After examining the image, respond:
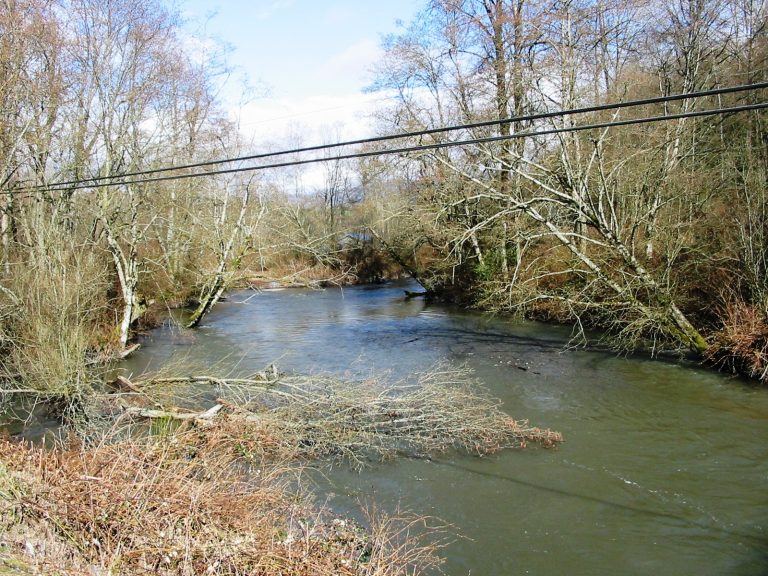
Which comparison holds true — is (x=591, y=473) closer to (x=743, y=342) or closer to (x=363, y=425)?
(x=363, y=425)

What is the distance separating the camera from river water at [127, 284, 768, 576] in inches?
257

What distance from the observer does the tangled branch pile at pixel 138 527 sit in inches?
164

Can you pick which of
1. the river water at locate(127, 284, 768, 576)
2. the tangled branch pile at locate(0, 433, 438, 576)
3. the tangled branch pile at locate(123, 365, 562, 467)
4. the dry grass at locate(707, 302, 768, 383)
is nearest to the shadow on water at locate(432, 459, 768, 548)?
the river water at locate(127, 284, 768, 576)

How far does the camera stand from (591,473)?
8.38m

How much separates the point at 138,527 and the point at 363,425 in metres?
5.39

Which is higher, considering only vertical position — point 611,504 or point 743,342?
point 743,342

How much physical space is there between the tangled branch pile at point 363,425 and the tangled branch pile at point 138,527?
127 inches

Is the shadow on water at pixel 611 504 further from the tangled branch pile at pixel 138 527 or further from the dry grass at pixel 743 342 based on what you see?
the dry grass at pixel 743 342

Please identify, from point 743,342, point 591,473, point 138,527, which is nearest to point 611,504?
point 591,473

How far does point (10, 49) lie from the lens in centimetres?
1443

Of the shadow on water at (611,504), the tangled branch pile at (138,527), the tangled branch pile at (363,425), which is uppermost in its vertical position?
the tangled branch pile at (138,527)

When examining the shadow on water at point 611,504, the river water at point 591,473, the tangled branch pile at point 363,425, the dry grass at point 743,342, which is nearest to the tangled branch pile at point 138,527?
the river water at point 591,473

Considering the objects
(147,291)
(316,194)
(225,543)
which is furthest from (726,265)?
(316,194)

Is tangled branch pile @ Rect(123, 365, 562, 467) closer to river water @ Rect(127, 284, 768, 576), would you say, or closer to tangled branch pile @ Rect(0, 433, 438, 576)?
river water @ Rect(127, 284, 768, 576)
